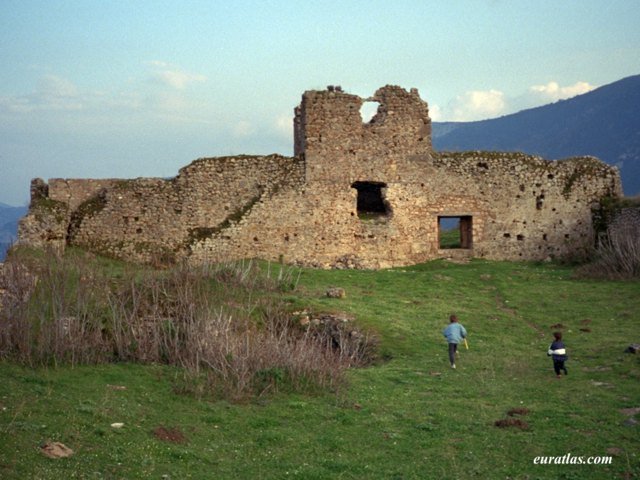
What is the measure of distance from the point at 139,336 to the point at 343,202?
1429 cm

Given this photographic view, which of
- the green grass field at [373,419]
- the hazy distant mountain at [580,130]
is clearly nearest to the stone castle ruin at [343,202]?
the green grass field at [373,419]

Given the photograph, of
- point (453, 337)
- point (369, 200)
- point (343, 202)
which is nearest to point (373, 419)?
point (453, 337)

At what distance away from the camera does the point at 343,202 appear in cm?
2961

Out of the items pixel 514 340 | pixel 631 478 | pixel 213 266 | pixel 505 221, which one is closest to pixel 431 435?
pixel 631 478

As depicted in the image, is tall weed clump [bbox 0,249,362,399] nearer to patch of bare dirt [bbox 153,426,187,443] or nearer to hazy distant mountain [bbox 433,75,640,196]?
patch of bare dirt [bbox 153,426,187,443]

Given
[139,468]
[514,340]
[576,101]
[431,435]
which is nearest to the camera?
[139,468]

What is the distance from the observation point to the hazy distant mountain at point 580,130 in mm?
88750

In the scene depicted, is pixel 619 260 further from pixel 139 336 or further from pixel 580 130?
pixel 580 130

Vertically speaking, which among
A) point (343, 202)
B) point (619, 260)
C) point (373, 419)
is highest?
point (343, 202)

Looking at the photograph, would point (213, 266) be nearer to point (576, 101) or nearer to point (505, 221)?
point (505, 221)

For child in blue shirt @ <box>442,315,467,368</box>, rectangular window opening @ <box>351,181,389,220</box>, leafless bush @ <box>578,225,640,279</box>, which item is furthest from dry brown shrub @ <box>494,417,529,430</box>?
rectangular window opening @ <box>351,181,389,220</box>

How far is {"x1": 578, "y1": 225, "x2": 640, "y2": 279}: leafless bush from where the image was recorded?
2645 centimetres

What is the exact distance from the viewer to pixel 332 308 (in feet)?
69.7

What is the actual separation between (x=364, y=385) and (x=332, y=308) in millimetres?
5576
